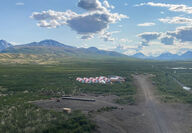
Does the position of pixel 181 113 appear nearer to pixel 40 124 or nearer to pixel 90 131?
pixel 90 131

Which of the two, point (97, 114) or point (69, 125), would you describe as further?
point (97, 114)

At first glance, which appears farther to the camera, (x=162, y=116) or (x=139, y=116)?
(x=162, y=116)

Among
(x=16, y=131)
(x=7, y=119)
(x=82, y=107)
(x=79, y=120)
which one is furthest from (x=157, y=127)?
(x=7, y=119)

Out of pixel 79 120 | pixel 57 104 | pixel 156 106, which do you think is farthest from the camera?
pixel 156 106

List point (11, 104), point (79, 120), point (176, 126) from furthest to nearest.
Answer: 1. point (11, 104)
2. point (176, 126)
3. point (79, 120)

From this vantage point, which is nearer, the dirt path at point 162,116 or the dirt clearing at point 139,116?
the dirt clearing at point 139,116

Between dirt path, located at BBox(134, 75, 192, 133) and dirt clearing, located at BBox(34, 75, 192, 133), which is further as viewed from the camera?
dirt path, located at BBox(134, 75, 192, 133)

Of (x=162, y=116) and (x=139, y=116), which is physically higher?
(x=139, y=116)

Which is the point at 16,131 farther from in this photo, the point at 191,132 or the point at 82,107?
the point at 191,132

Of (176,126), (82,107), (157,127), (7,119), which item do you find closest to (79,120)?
(82,107)
